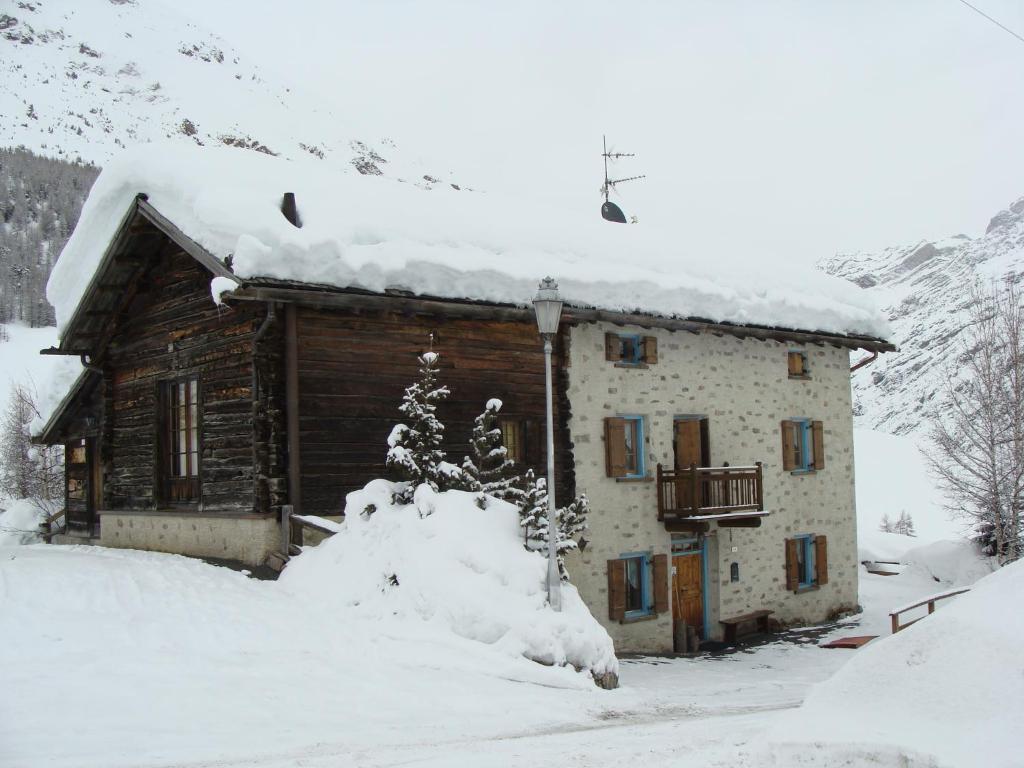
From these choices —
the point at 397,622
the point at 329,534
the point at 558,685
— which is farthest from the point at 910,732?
the point at 329,534

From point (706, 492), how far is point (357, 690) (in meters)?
10.2

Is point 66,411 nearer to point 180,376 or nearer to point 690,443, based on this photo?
point 180,376

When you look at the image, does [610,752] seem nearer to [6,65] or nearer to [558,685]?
[558,685]

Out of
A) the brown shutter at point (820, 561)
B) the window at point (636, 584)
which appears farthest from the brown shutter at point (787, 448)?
the window at point (636, 584)

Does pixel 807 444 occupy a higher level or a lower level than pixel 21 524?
higher

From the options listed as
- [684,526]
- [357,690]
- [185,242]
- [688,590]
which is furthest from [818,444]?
[357,690]

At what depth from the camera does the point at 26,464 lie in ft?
114

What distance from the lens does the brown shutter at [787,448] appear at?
68.7 feet

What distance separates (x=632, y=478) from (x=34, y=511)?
2035 cm

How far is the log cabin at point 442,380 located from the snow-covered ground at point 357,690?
2.35 metres

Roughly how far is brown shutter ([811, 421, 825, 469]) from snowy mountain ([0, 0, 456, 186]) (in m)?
83.0

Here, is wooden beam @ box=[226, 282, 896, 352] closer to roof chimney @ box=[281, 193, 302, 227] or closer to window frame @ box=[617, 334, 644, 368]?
window frame @ box=[617, 334, 644, 368]

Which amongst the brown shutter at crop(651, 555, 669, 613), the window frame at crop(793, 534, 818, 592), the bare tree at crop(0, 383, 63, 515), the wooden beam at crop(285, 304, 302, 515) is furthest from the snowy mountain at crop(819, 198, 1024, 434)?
the wooden beam at crop(285, 304, 302, 515)

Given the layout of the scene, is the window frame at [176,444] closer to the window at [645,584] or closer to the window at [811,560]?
the window at [645,584]
